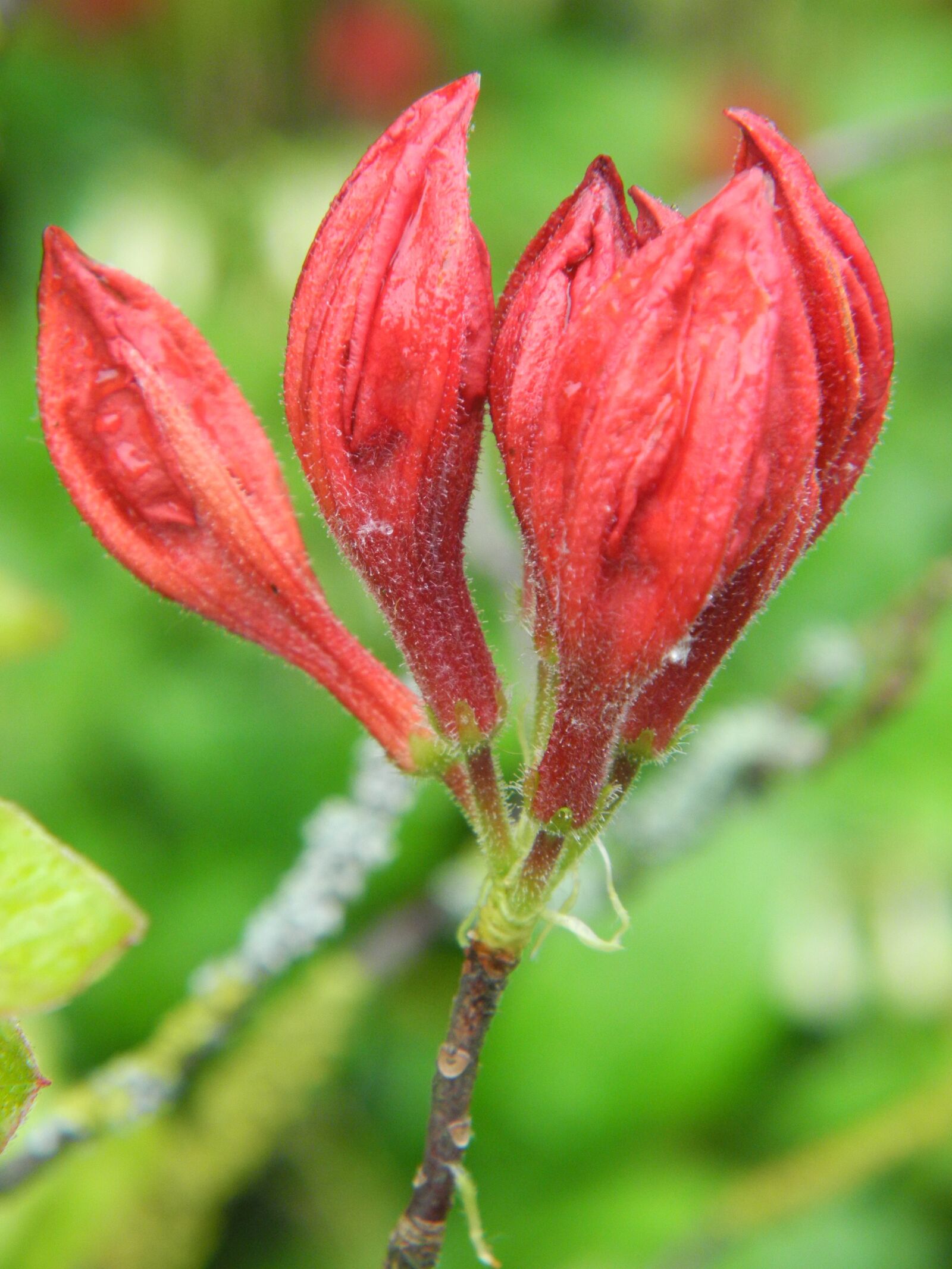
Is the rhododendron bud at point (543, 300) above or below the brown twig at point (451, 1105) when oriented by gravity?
above

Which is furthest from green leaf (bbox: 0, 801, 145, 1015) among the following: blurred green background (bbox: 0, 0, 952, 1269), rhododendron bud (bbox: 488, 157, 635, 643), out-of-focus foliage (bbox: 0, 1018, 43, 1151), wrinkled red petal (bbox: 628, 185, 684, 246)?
blurred green background (bbox: 0, 0, 952, 1269)

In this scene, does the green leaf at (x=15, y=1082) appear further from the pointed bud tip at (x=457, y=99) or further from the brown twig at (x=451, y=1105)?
the pointed bud tip at (x=457, y=99)

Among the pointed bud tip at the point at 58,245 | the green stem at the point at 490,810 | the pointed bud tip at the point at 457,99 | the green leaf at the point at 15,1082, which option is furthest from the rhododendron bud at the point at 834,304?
the green leaf at the point at 15,1082

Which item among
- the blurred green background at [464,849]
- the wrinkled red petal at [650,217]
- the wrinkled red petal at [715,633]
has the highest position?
the wrinkled red petal at [650,217]

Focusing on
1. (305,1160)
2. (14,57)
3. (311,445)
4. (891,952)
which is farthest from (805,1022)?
(14,57)

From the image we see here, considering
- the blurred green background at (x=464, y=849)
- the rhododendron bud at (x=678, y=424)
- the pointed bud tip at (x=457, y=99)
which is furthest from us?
the blurred green background at (x=464, y=849)

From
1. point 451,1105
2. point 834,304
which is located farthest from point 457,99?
point 451,1105
